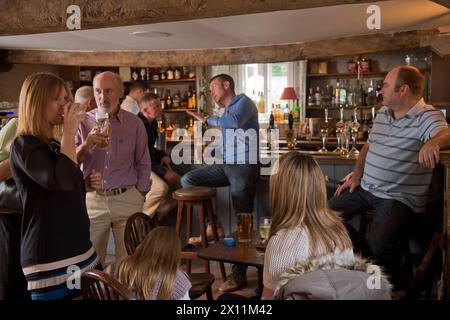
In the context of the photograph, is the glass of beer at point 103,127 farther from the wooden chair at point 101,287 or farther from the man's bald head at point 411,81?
the man's bald head at point 411,81

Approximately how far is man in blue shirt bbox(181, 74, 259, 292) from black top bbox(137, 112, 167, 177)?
271 mm

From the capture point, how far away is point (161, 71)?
343 inches

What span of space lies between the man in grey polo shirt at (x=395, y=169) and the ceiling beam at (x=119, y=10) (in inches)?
28.7

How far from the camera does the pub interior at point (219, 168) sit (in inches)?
74.6

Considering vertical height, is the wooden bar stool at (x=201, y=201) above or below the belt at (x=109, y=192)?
below

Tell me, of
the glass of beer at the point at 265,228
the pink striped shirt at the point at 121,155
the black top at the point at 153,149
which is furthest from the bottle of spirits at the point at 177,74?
the glass of beer at the point at 265,228

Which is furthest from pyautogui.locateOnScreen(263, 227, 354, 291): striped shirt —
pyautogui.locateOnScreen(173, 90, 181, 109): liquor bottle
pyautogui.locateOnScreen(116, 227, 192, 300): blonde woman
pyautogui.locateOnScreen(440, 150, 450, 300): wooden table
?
pyautogui.locateOnScreen(173, 90, 181, 109): liquor bottle

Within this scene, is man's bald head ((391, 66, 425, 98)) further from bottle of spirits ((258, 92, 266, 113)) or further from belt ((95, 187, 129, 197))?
bottle of spirits ((258, 92, 266, 113))

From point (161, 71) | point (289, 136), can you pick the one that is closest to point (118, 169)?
point (289, 136)

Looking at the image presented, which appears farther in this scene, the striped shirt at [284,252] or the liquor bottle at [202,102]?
the liquor bottle at [202,102]

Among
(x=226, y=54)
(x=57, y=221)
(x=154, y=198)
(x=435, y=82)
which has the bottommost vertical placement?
(x=154, y=198)

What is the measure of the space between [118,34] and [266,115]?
13.5 feet

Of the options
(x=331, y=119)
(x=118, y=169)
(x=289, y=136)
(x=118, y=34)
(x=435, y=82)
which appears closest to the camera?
(x=118, y=169)
